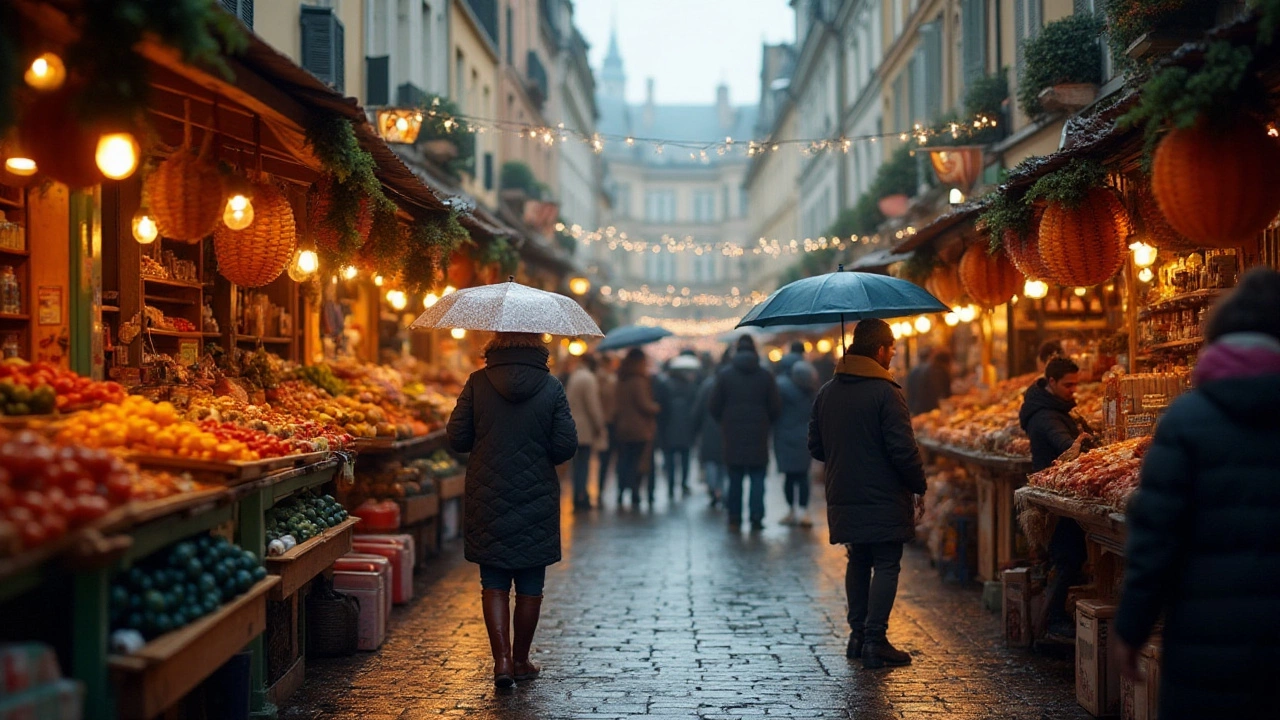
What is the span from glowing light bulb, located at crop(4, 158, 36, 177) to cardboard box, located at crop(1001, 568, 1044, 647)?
21.0 feet

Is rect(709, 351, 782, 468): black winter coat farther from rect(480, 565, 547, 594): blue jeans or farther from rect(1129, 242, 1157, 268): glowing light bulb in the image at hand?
rect(480, 565, 547, 594): blue jeans

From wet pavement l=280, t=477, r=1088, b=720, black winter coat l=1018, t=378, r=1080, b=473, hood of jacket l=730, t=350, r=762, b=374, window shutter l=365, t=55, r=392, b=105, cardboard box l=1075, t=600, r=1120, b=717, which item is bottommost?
wet pavement l=280, t=477, r=1088, b=720

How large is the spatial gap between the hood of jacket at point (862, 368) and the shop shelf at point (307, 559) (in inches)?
133

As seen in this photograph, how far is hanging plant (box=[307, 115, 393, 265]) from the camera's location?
826cm

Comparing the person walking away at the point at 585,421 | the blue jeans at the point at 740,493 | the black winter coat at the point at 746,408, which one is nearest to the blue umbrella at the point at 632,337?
the person walking away at the point at 585,421

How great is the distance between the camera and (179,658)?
206 inches

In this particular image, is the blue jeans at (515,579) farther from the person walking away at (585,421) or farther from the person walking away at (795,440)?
the person walking away at (585,421)

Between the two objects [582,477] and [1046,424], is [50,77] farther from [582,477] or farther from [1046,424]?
[582,477]

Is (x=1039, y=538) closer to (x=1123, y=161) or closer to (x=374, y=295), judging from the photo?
(x=1123, y=161)

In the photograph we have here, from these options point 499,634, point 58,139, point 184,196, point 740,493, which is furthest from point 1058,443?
point 740,493

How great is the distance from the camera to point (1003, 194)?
9930 millimetres

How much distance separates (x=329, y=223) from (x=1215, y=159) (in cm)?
569

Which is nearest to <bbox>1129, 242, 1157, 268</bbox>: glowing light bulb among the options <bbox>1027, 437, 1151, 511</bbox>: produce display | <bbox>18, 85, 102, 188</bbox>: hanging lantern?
<bbox>1027, 437, 1151, 511</bbox>: produce display

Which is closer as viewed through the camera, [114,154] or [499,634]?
[114,154]
